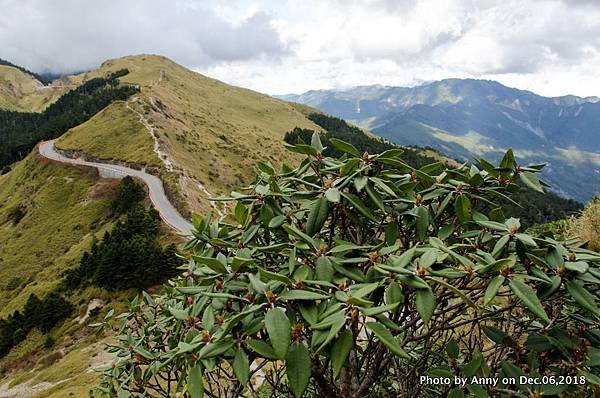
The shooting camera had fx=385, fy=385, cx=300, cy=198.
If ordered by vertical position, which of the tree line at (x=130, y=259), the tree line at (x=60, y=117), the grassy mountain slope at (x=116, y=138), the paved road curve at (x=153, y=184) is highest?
the tree line at (x=60, y=117)

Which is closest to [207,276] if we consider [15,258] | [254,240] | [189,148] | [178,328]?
[254,240]

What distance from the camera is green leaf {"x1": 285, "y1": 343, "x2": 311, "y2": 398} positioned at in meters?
2.37

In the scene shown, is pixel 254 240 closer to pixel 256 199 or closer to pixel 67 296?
pixel 256 199

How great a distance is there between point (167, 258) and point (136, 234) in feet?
28.9

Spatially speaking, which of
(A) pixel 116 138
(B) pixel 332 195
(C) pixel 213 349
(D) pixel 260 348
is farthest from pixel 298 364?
(A) pixel 116 138

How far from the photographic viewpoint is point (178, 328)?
414 centimetres

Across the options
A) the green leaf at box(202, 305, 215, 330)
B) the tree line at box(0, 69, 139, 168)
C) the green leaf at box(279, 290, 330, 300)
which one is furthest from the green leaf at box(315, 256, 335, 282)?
the tree line at box(0, 69, 139, 168)

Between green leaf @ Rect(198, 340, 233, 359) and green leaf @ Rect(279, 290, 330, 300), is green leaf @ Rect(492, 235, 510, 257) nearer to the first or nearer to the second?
green leaf @ Rect(279, 290, 330, 300)

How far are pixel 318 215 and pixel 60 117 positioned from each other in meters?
143

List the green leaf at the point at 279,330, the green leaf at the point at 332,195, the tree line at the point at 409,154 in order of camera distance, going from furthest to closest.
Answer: the tree line at the point at 409,154, the green leaf at the point at 332,195, the green leaf at the point at 279,330

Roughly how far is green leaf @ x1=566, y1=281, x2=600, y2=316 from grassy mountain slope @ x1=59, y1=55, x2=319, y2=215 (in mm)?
31973

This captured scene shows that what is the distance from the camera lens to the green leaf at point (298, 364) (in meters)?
2.37

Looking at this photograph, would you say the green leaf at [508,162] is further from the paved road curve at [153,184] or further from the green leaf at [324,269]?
the paved road curve at [153,184]

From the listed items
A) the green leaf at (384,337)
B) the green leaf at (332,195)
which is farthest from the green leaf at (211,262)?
the green leaf at (384,337)
